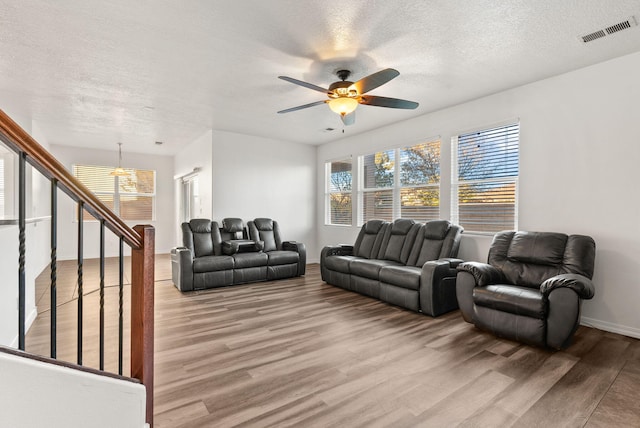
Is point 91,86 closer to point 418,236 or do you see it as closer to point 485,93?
point 418,236

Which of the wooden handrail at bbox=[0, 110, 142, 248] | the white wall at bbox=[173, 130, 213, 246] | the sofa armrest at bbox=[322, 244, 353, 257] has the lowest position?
the sofa armrest at bbox=[322, 244, 353, 257]

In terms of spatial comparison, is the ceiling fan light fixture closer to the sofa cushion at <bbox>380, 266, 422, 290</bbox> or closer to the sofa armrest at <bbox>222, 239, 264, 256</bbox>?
the sofa cushion at <bbox>380, 266, 422, 290</bbox>

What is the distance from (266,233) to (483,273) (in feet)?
13.0

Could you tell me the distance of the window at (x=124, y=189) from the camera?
827 centimetres

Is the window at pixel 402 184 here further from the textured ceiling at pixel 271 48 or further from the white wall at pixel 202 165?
the white wall at pixel 202 165

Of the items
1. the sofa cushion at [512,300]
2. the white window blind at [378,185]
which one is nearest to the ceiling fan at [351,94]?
the sofa cushion at [512,300]

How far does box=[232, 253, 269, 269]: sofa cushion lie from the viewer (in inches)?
207

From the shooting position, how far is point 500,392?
7.18ft

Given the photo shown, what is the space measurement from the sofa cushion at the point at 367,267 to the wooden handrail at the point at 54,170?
10.7 ft

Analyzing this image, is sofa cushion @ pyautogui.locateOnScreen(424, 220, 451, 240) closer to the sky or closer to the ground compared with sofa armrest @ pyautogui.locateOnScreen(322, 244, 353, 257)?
closer to the sky

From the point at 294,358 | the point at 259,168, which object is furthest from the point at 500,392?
the point at 259,168

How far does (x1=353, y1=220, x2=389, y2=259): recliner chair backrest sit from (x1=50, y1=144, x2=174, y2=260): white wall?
6.11 metres

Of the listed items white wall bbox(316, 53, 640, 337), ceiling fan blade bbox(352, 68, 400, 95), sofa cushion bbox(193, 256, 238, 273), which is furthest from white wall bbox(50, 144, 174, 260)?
white wall bbox(316, 53, 640, 337)

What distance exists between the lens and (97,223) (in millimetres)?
8445
